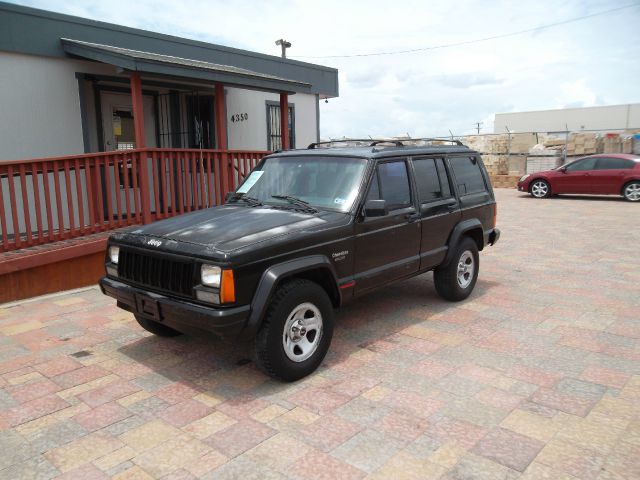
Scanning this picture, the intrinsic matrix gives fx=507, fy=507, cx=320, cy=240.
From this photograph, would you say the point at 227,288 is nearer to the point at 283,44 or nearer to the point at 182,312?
the point at 182,312

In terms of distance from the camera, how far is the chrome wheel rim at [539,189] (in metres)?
18.5

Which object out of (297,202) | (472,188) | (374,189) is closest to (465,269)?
(472,188)

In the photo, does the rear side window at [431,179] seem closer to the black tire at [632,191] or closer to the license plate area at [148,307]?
the license plate area at [148,307]

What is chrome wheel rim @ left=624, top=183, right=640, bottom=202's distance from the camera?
652 inches

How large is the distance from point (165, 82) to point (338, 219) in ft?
22.8

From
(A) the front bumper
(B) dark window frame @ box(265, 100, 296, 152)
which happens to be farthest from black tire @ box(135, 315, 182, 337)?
(B) dark window frame @ box(265, 100, 296, 152)

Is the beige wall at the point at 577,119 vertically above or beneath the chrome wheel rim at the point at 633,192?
above

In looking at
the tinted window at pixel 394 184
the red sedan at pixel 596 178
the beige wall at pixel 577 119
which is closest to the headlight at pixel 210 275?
the tinted window at pixel 394 184

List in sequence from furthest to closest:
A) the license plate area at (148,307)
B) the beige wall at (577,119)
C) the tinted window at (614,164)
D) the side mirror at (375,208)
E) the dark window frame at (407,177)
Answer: the beige wall at (577,119), the tinted window at (614,164), the dark window frame at (407,177), the side mirror at (375,208), the license plate area at (148,307)

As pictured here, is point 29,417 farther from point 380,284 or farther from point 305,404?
point 380,284

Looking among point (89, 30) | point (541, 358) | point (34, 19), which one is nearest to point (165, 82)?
point (89, 30)

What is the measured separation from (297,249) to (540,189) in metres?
17.0

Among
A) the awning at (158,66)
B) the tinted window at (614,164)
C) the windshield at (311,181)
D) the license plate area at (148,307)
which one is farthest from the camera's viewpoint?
the tinted window at (614,164)

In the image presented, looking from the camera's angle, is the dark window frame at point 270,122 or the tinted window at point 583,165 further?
the tinted window at point 583,165
